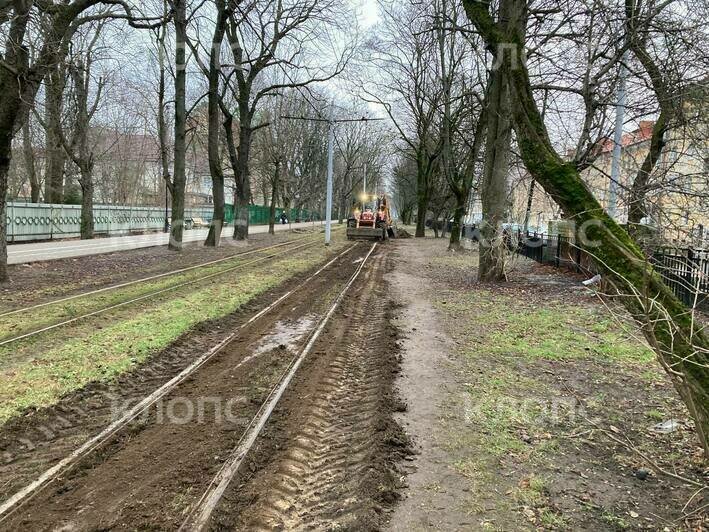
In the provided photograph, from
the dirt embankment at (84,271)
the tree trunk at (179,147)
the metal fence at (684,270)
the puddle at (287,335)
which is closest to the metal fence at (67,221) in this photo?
the dirt embankment at (84,271)

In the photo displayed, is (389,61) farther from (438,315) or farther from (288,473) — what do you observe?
(288,473)

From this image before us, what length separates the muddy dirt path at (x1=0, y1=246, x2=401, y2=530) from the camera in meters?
3.23

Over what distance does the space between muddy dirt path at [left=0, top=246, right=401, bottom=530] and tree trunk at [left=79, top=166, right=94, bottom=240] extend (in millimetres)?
22219

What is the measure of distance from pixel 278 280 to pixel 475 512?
10458 millimetres

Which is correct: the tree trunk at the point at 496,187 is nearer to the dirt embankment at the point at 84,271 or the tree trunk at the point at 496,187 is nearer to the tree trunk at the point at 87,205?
the dirt embankment at the point at 84,271

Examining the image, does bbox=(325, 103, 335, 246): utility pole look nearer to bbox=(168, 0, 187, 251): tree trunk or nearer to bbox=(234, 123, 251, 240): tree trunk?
bbox=(234, 123, 251, 240): tree trunk

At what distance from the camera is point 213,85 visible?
21109 mm

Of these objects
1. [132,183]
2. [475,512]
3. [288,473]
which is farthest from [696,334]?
[132,183]

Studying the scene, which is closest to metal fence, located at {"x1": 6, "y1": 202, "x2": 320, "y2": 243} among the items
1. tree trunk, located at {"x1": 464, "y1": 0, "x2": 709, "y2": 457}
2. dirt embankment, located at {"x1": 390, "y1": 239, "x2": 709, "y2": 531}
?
dirt embankment, located at {"x1": 390, "y1": 239, "x2": 709, "y2": 531}

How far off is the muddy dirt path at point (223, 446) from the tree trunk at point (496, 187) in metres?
7.72

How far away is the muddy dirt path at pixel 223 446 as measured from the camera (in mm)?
3234

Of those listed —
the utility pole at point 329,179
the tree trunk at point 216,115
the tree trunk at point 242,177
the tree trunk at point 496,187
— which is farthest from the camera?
the utility pole at point 329,179

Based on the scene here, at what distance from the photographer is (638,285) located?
12.1 ft

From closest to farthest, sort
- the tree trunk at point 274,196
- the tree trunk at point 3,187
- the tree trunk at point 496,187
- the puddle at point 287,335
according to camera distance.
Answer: the puddle at point 287,335
the tree trunk at point 3,187
the tree trunk at point 496,187
the tree trunk at point 274,196
